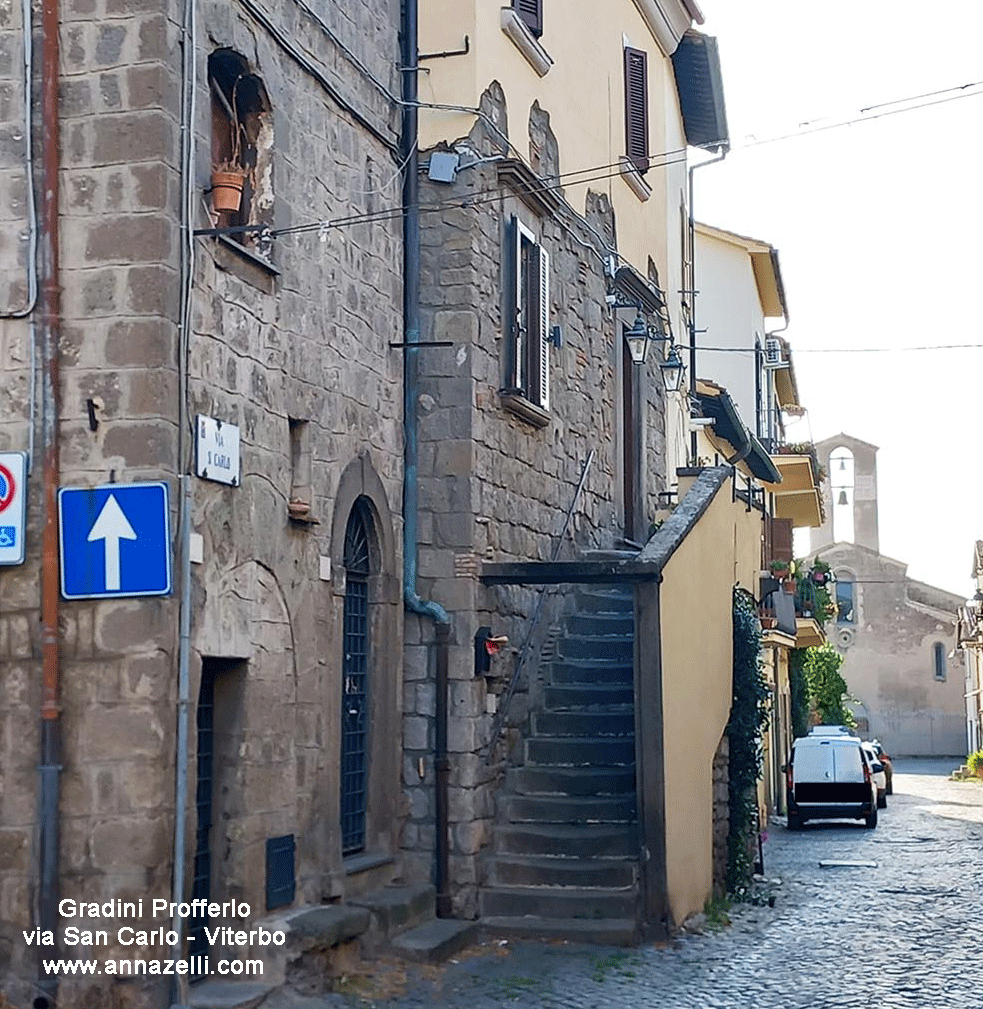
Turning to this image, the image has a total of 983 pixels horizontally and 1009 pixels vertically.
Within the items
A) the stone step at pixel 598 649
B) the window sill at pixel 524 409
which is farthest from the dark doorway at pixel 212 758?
the stone step at pixel 598 649

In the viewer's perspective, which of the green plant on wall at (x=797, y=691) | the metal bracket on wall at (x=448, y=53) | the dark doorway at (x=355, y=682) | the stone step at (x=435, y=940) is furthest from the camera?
the green plant on wall at (x=797, y=691)

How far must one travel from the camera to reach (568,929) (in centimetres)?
1152

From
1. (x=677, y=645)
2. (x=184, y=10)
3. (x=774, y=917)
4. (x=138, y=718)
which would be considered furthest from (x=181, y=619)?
(x=774, y=917)

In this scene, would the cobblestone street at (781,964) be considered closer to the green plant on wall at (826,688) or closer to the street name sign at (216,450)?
the street name sign at (216,450)

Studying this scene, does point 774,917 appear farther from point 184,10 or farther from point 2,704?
point 184,10

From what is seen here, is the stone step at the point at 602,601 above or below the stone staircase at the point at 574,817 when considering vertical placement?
above

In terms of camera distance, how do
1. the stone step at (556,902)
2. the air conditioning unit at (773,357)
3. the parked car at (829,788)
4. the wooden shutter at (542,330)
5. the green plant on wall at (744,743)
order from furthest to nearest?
the air conditioning unit at (773,357) → the parked car at (829,788) → the green plant on wall at (744,743) → the wooden shutter at (542,330) → the stone step at (556,902)

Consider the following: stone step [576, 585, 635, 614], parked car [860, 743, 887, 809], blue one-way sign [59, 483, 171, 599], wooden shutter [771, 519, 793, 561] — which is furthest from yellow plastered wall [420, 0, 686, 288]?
parked car [860, 743, 887, 809]

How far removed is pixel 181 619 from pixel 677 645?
5.23m

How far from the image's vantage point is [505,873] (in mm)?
12094

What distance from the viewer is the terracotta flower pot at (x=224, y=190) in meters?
9.12

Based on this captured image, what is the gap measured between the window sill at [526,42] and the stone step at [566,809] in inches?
236

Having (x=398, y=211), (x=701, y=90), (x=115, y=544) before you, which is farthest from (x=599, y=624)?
(x=701, y=90)

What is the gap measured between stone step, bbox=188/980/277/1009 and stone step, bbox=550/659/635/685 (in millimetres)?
5384
